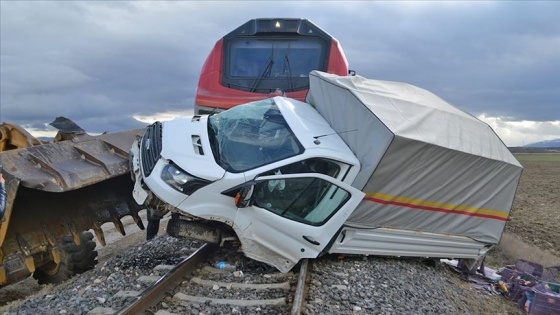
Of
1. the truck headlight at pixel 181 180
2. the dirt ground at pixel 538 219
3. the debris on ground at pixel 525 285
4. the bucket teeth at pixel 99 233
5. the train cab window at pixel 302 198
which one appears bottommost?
the dirt ground at pixel 538 219

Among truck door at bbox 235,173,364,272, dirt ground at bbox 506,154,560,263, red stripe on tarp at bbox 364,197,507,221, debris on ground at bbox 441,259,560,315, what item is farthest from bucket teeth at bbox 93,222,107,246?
dirt ground at bbox 506,154,560,263

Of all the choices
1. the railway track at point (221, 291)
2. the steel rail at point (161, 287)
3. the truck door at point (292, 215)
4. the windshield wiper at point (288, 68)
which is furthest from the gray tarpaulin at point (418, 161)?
the steel rail at point (161, 287)

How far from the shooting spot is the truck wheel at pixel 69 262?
20.7 feet

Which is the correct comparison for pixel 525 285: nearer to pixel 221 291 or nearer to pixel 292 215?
pixel 292 215

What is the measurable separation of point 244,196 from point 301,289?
1.10 metres

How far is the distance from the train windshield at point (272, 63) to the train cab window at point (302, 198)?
3665 millimetres

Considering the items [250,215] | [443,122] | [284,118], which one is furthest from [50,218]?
[443,122]

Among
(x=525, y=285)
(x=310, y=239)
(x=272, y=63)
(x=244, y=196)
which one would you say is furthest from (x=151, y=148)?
(x=525, y=285)

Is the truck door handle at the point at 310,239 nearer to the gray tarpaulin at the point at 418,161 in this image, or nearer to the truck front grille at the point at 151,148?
the gray tarpaulin at the point at 418,161

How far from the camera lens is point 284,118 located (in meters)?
6.16

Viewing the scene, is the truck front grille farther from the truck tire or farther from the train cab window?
the train cab window

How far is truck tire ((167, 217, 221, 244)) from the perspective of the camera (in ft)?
18.1

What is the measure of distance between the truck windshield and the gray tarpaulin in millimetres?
924

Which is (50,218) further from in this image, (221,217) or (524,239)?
(524,239)
